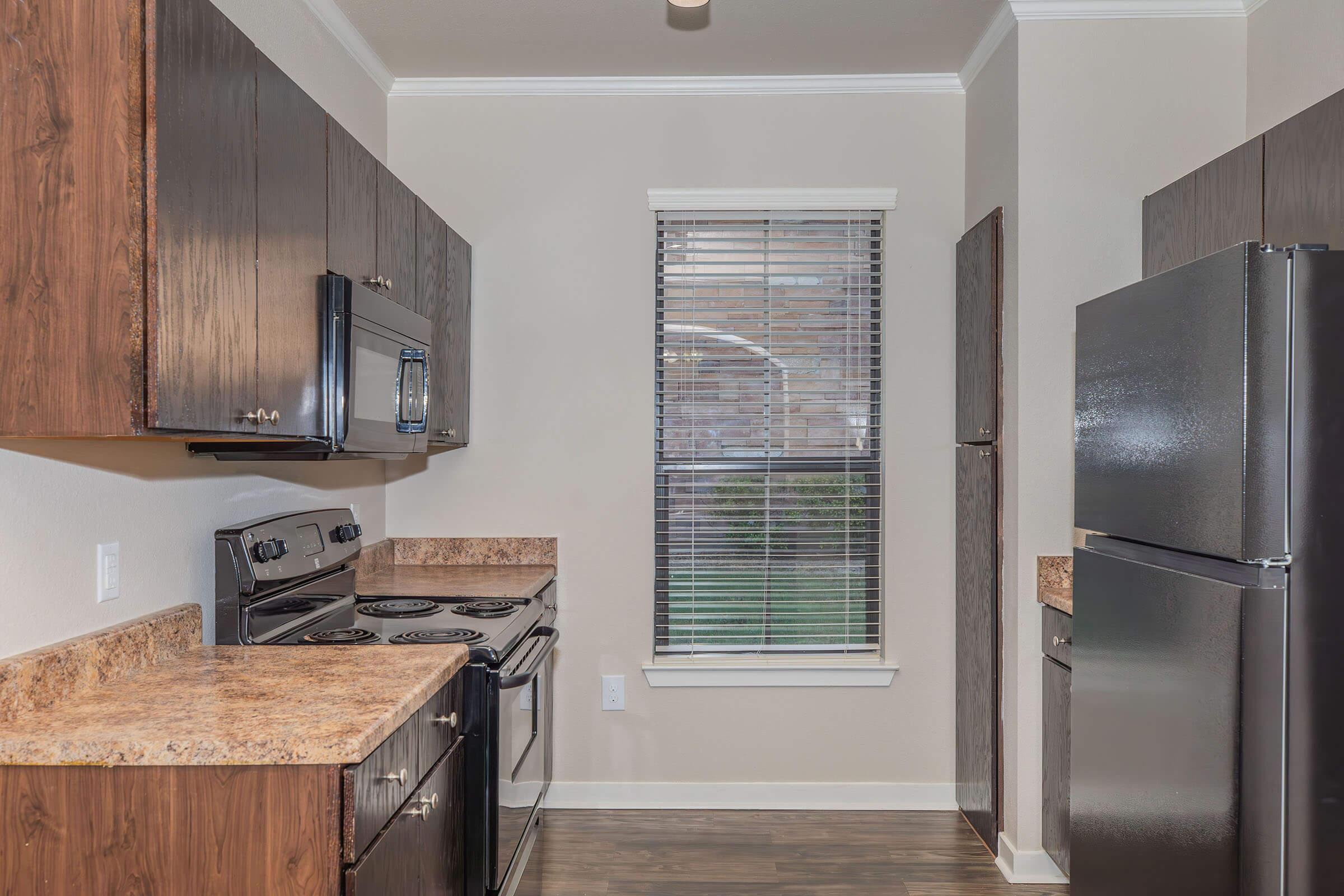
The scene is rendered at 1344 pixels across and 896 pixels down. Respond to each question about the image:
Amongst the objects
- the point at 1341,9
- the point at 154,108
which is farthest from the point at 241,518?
the point at 1341,9

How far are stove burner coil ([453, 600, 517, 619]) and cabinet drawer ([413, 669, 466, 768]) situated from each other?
443mm

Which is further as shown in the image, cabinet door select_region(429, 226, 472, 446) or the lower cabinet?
cabinet door select_region(429, 226, 472, 446)

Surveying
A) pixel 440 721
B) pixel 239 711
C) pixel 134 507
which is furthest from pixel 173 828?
pixel 134 507

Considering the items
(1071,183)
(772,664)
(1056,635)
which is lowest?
(772,664)

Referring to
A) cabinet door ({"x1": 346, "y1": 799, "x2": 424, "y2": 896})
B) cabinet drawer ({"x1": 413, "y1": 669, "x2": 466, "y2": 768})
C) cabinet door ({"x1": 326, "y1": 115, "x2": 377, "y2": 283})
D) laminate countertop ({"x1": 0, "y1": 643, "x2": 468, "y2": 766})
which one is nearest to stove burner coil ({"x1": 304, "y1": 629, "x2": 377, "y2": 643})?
laminate countertop ({"x1": 0, "y1": 643, "x2": 468, "y2": 766})

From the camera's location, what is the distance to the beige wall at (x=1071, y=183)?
104 inches

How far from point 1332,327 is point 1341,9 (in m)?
1.48

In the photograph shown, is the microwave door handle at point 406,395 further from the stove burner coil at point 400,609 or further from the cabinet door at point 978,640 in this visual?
the cabinet door at point 978,640

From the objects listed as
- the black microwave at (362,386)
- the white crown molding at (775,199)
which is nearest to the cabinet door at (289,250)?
the black microwave at (362,386)

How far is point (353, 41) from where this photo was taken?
2.85 m

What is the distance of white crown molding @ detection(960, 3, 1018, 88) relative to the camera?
267cm

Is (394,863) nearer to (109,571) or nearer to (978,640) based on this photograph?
(109,571)

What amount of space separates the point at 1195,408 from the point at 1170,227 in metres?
1.37

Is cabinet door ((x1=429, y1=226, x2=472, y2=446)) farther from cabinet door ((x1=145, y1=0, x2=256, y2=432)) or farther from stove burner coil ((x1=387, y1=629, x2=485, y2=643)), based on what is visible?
cabinet door ((x1=145, y1=0, x2=256, y2=432))
